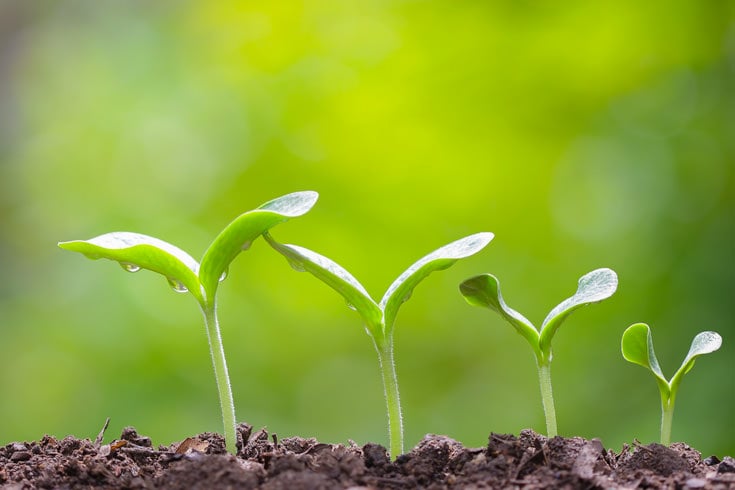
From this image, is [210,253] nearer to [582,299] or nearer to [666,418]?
[582,299]

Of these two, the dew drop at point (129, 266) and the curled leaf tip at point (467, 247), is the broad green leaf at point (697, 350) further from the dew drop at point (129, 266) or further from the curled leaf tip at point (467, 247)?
the dew drop at point (129, 266)

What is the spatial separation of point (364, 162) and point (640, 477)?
88.6 inches

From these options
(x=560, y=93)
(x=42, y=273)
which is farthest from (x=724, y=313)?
(x=42, y=273)

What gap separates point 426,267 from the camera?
793 mm

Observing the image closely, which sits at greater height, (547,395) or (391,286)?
(391,286)

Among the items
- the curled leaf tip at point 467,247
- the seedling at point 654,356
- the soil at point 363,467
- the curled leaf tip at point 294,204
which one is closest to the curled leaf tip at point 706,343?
the seedling at point 654,356

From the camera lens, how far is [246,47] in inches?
120

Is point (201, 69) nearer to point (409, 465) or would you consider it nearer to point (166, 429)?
point (166, 429)

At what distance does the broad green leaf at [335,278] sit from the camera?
2.50ft

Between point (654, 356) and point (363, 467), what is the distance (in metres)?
0.39

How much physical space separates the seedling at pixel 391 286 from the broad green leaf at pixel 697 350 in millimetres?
290

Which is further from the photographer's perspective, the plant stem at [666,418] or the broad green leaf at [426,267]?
the plant stem at [666,418]

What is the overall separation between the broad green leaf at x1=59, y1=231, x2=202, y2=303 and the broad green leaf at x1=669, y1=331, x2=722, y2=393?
0.56 m

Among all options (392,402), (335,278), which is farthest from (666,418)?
(335,278)
